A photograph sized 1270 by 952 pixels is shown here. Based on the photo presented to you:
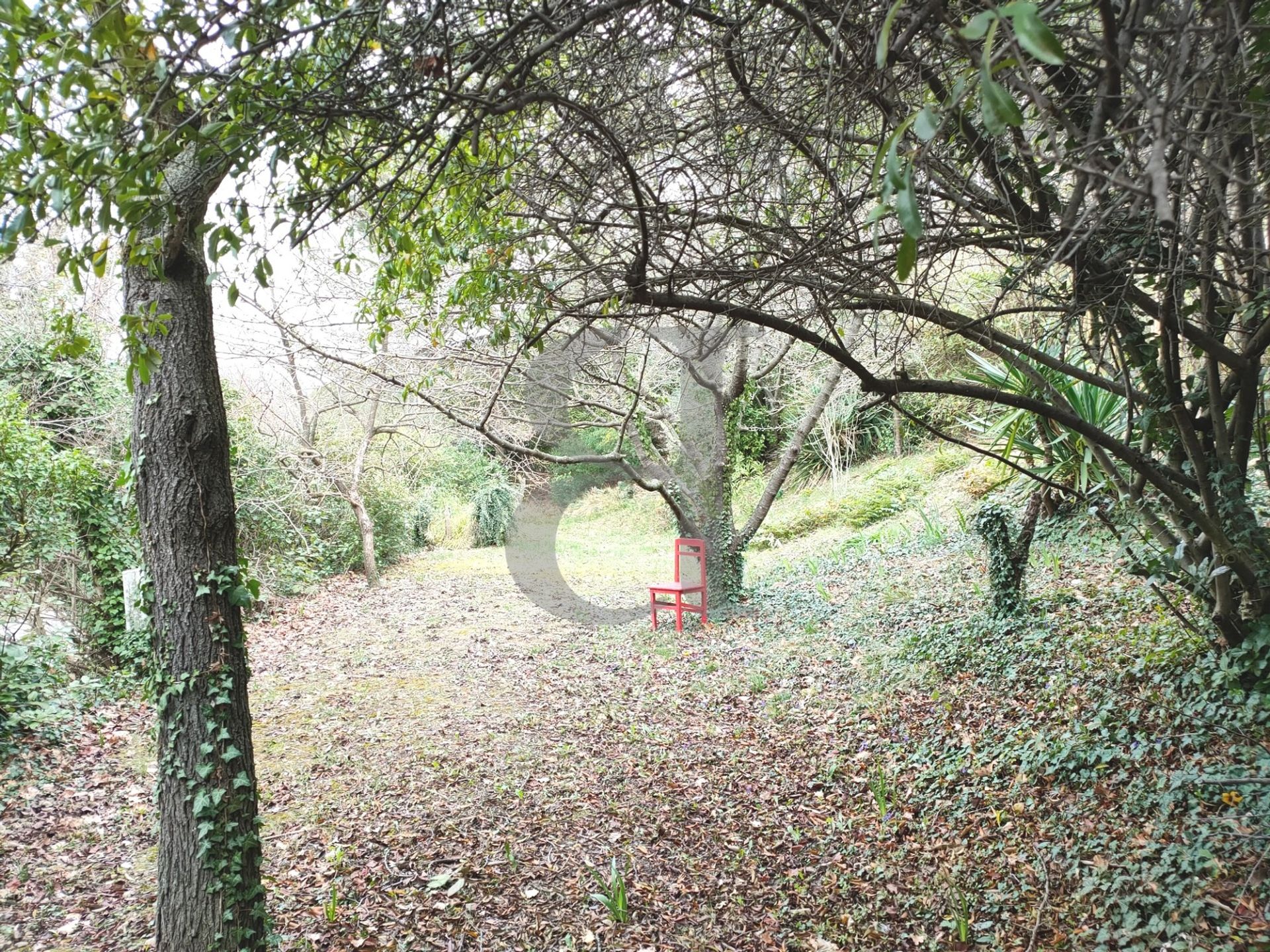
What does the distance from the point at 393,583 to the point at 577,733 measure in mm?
6738

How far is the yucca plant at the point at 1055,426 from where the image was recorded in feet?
14.4

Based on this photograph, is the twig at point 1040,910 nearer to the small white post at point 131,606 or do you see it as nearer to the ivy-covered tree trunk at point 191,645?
the ivy-covered tree trunk at point 191,645

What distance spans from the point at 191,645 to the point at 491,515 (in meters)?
12.3

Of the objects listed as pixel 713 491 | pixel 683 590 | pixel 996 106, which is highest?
pixel 996 106

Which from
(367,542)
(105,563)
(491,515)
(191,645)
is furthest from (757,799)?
(491,515)

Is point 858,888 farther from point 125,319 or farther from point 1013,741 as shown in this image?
point 125,319

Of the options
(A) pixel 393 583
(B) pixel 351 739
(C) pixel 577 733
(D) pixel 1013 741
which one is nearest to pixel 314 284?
(A) pixel 393 583

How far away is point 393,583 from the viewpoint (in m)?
11.1

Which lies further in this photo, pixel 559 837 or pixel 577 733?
pixel 577 733

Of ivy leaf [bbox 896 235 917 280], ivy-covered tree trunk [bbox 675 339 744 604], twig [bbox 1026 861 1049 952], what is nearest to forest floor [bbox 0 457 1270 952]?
twig [bbox 1026 861 1049 952]

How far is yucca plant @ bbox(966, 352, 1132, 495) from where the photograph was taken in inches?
172

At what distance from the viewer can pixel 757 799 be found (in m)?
4.06

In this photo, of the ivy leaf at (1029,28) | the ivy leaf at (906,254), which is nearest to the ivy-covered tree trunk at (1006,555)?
the ivy leaf at (906,254)

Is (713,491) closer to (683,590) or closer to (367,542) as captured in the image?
(683,590)
